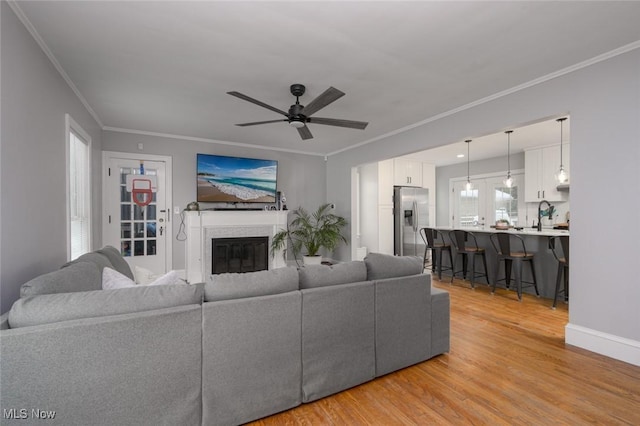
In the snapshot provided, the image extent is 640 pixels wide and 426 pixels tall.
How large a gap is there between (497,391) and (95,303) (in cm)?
251

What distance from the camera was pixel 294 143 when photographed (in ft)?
19.0

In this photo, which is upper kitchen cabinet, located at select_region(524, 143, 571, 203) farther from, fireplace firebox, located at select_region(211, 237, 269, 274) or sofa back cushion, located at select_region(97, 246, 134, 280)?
sofa back cushion, located at select_region(97, 246, 134, 280)

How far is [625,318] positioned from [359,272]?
2.26m

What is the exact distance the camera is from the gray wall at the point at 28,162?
6.19ft

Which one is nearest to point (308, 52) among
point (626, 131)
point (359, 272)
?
point (359, 272)

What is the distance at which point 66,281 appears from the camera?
175cm

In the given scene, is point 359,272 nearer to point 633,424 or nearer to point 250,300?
point 250,300

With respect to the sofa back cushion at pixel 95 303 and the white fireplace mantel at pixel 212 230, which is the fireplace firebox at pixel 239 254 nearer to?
the white fireplace mantel at pixel 212 230

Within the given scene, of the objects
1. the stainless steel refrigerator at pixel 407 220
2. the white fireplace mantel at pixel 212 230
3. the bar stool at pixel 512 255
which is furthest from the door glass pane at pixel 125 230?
the bar stool at pixel 512 255

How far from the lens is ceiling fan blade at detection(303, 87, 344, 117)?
2.54 m

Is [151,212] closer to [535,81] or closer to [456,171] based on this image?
[535,81]

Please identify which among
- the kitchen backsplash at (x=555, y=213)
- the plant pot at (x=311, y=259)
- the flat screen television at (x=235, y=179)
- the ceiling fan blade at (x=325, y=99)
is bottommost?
the plant pot at (x=311, y=259)

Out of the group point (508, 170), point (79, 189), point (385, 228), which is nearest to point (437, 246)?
point (385, 228)

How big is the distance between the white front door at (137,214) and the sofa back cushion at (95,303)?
3804mm
